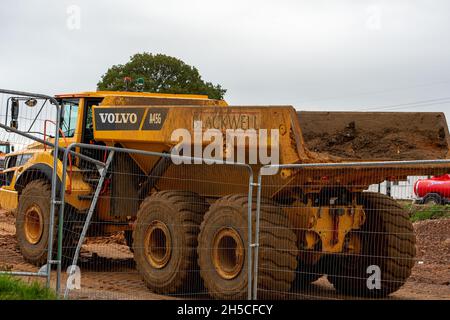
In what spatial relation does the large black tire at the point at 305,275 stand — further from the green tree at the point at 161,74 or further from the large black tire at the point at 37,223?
the green tree at the point at 161,74

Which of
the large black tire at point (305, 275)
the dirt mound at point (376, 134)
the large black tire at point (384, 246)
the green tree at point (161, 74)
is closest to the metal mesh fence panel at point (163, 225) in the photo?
the dirt mound at point (376, 134)

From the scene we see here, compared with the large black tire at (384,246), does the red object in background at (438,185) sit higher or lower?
higher

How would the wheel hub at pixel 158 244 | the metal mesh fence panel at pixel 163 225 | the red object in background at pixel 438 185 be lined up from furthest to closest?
the red object in background at pixel 438 185 → the wheel hub at pixel 158 244 → the metal mesh fence panel at pixel 163 225

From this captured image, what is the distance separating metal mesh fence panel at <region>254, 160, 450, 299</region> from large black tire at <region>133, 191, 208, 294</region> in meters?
1.17

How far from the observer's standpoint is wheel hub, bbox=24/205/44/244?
13328mm

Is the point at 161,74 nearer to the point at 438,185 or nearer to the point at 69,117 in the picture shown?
the point at 438,185

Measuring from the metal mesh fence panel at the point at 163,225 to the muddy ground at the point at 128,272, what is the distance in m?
0.04

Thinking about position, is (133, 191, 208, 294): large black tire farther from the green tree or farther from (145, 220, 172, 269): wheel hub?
the green tree

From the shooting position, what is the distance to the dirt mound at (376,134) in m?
10.5

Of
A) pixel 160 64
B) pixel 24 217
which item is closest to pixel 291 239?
pixel 24 217

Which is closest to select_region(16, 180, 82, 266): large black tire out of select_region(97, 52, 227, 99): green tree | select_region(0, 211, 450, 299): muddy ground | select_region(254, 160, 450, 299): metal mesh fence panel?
select_region(0, 211, 450, 299): muddy ground

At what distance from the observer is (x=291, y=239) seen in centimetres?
1020

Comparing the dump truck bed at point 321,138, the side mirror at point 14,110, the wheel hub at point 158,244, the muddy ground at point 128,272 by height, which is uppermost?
the side mirror at point 14,110

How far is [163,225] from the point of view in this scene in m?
11.4
